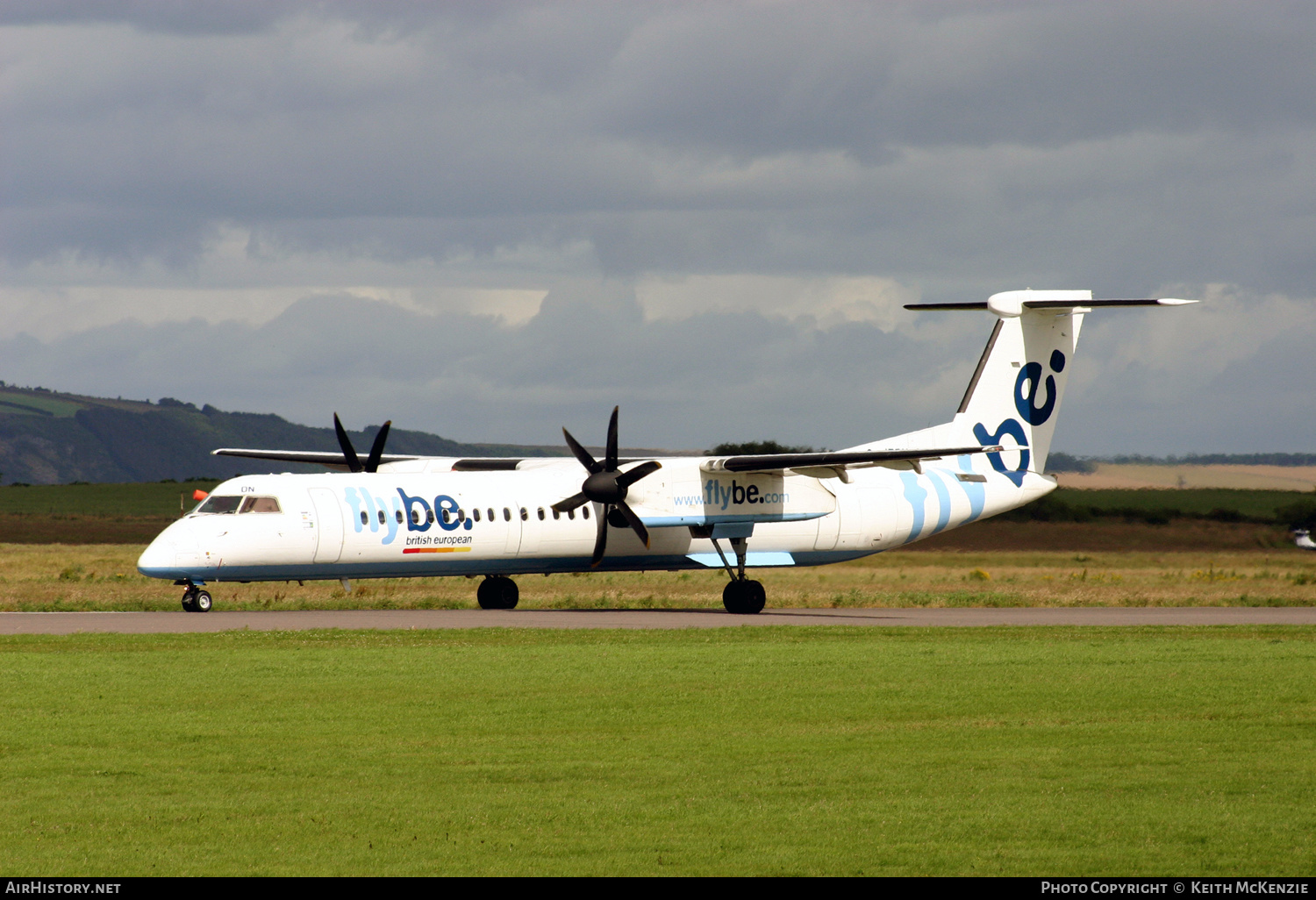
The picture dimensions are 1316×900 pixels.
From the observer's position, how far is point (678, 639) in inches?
964

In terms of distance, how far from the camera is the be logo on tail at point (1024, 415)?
125 feet

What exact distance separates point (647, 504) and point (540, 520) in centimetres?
256

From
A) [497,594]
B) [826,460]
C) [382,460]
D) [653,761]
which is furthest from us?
[382,460]

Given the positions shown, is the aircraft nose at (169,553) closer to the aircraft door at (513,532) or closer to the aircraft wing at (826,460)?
the aircraft door at (513,532)

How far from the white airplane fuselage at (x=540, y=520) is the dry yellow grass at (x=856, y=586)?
189 cm

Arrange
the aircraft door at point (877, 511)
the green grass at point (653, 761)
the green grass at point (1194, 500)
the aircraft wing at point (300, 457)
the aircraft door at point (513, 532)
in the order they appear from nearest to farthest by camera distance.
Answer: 1. the green grass at point (653, 761)
2. the aircraft door at point (513, 532)
3. the aircraft door at point (877, 511)
4. the aircraft wing at point (300, 457)
5. the green grass at point (1194, 500)

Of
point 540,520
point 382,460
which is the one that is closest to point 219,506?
point 540,520

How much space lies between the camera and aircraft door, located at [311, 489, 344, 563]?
30016 millimetres

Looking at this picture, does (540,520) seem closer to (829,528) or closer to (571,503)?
(571,503)

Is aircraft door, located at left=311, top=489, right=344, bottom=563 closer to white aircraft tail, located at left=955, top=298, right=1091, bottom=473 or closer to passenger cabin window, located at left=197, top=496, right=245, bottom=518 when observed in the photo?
passenger cabin window, located at left=197, top=496, right=245, bottom=518

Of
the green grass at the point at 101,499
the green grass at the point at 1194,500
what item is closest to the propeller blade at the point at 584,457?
the green grass at the point at 1194,500

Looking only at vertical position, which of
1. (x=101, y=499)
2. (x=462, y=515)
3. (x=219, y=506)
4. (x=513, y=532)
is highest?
(x=101, y=499)

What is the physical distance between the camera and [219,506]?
29438 millimetres
